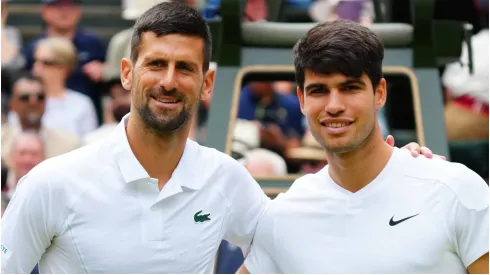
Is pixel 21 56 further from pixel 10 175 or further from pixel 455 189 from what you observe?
pixel 455 189

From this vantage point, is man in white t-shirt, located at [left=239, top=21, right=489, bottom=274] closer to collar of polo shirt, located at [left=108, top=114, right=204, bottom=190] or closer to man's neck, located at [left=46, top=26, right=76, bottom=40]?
collar of polo shirt, located at [left=108, top=114, right=204, bottom=190]

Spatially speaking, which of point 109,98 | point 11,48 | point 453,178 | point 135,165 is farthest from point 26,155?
point 453,178

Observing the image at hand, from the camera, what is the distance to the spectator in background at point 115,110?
6406mm

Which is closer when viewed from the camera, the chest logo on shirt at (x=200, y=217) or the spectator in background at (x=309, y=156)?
the chest logo on shirt at (x=200, y=217)

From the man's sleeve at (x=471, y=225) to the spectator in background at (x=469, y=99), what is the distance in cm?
206

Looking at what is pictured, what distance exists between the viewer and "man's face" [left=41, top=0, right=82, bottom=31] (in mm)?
7480

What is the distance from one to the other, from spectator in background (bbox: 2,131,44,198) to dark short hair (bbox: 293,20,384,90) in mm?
3170

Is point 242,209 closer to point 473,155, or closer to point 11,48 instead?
point 473,155

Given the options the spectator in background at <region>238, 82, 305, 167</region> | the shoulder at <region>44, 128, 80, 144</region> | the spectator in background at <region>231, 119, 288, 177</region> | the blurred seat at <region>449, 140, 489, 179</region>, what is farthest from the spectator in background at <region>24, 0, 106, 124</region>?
the blurred seat at <region>449, 140, 489, 179</region>

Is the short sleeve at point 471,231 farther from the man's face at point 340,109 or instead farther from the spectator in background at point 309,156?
the spectator in background at point 309,156

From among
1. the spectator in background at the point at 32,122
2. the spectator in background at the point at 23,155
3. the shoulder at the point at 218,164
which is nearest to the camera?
the shoulder at the point at 218,164

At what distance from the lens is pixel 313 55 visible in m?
3.12

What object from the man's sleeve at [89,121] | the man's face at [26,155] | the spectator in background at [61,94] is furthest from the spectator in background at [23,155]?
the man's sleeve at [89,121]

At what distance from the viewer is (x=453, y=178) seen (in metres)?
3.07
